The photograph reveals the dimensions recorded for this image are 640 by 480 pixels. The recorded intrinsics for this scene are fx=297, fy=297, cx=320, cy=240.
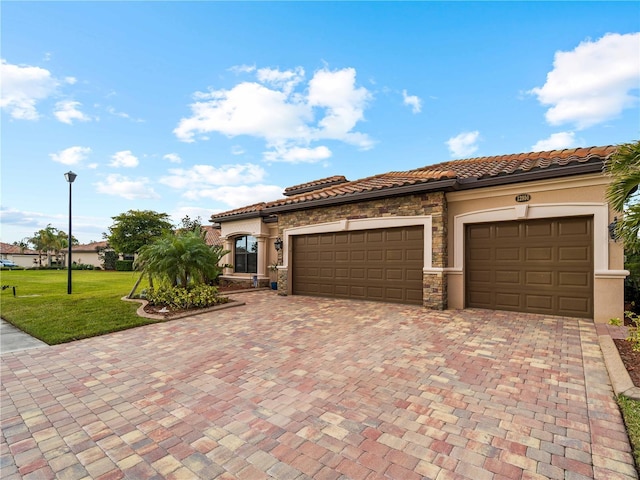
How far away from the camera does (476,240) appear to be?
8461 millimetres

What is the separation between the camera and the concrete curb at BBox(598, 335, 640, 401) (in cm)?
335

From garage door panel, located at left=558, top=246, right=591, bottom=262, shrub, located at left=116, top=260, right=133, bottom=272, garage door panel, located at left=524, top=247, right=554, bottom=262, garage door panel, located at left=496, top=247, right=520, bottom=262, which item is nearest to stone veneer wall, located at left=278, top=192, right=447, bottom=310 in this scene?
garage door panel, located at left=496, top=247, right=520, bottom=262

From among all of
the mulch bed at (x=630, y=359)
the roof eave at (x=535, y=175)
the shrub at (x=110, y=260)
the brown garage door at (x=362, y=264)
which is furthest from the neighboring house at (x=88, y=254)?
the mulch bed at (x=630, y=359)

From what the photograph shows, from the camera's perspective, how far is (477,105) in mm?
11430

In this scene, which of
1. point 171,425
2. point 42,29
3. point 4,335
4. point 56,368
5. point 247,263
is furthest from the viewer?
point 247,263

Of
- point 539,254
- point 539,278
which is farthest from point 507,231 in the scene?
point 539,278

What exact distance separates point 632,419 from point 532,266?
5404 mm

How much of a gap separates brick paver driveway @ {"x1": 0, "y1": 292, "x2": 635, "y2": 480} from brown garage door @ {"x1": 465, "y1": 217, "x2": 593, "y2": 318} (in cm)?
141

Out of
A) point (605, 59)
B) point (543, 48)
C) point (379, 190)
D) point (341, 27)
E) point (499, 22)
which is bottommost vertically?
point (379, 190)

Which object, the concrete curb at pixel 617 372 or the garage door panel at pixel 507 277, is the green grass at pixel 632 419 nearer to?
the concrete curb at pixel 617 372

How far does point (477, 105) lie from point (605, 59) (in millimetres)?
3872

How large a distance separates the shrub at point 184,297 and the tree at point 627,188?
9685 mm

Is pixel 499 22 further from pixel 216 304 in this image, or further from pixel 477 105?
pixel 216 304

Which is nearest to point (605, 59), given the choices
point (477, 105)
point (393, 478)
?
point (477, 105)
